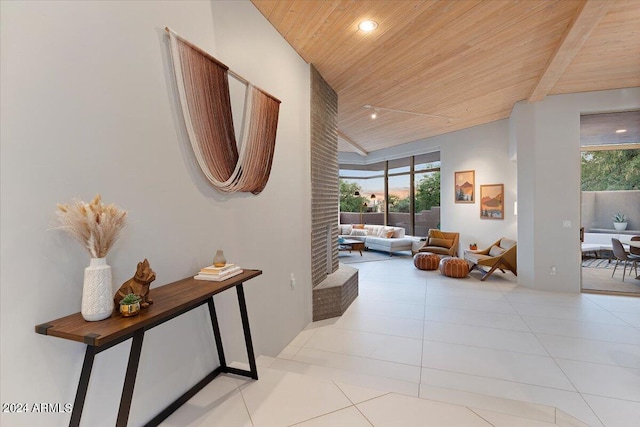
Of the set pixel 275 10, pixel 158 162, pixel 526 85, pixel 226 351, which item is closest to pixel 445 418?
pixel 226 351

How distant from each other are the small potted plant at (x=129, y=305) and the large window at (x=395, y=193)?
9097mm

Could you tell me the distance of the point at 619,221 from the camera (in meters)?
5.77

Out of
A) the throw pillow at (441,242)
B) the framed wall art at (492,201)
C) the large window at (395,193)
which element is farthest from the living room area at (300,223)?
the large window at (395,193)

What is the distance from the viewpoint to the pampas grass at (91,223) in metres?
1.15

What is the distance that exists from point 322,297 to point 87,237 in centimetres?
312

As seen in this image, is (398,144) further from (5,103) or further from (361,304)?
(5,103)

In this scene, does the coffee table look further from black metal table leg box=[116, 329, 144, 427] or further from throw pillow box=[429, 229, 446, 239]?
black metal table leg box=[116, 329, 144, 427]

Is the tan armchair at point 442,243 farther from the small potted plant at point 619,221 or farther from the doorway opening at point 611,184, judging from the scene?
the small potted plant at point 619,221

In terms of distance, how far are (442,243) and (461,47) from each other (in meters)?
5.39

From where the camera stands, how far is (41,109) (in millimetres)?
1162

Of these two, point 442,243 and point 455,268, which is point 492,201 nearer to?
point 442,243

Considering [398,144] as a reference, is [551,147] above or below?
below

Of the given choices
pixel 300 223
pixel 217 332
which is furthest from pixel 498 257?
pixel 217 332

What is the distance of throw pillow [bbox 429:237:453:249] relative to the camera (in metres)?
7.81
